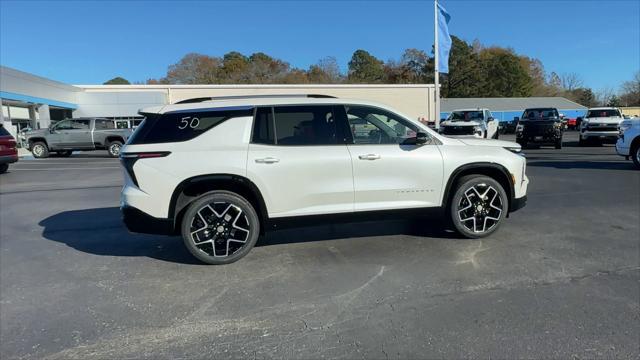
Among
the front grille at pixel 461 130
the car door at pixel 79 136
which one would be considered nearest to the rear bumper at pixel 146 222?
the front grille at pixel 461 130

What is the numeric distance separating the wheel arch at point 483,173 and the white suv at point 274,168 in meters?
0.02

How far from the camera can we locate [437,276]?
4500 millimetres

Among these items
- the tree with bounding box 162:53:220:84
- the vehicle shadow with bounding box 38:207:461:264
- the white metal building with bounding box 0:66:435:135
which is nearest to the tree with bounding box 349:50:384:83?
the tree with bounding box 162:53:220:84

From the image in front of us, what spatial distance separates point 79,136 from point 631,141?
2190cm

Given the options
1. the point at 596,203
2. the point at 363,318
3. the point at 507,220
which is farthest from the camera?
the point at 596,203

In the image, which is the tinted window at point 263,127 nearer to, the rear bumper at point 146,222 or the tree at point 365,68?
the rear bumper at point 146,222

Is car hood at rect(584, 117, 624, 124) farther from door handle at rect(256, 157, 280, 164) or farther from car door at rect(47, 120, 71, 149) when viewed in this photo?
car door at rect(47, 120, 71, 149)

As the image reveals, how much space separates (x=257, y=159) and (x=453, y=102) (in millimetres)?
64225

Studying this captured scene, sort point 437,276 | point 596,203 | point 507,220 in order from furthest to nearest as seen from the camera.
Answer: point 596,203 < point 507,220 < point 437,276

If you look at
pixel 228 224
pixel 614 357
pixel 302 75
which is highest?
pixel 302 75

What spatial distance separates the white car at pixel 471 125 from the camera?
2073cm

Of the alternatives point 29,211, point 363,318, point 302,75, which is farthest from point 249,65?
point 363,318

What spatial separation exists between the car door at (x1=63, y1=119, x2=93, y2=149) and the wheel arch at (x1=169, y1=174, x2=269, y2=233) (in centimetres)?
1924

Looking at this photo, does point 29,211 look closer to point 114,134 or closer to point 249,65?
point 114,134
